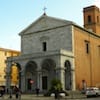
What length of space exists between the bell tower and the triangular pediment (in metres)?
12.5

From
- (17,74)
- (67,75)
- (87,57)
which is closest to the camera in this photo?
(67,75)

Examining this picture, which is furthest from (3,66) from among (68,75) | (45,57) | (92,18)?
(68,75)

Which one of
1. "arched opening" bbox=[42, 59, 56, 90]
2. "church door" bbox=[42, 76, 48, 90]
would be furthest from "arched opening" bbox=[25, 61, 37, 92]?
"church door" bbox=[42, 76, 48, 90]

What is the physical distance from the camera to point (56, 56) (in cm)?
4262

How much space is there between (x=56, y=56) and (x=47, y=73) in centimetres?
544

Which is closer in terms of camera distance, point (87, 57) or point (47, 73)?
point (47, 73)

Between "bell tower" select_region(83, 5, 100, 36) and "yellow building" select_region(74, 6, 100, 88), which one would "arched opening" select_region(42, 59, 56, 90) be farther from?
"bell tower" select_region(83, 5, 100, 36)

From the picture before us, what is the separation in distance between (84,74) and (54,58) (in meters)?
7.56

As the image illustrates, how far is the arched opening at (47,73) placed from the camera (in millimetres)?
45697

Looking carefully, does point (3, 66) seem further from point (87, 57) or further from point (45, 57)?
point (45, 57)

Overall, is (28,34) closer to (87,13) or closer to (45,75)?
(45,75)

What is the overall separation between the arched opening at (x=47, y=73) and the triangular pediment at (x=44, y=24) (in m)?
6.74

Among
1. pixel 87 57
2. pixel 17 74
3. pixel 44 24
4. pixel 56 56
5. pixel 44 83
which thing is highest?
pixel 44 24

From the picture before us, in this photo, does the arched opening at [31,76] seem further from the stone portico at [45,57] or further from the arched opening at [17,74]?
the arched opening at [17,74]
